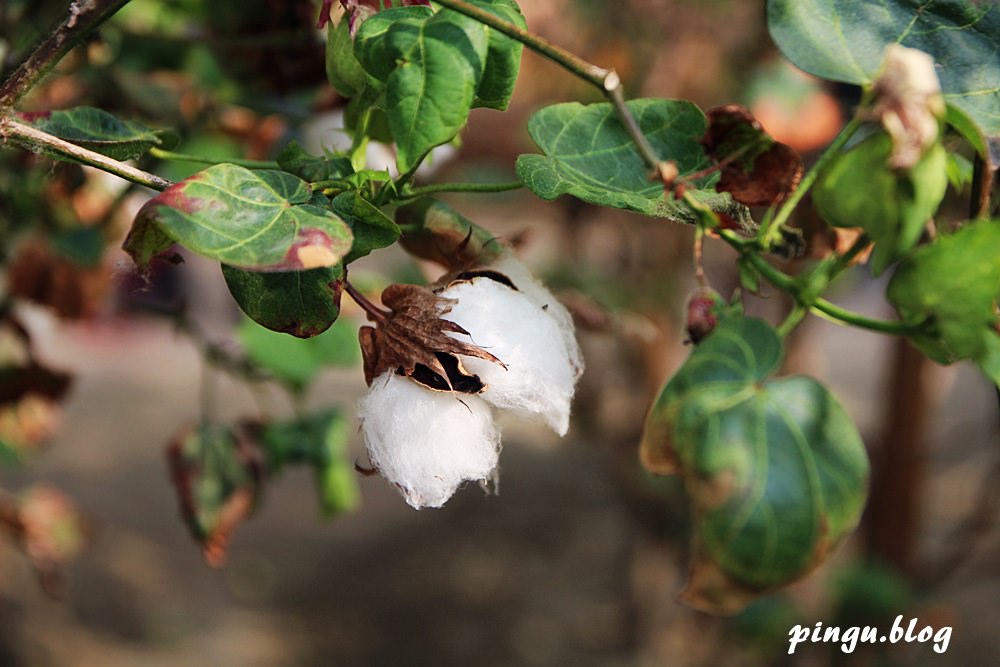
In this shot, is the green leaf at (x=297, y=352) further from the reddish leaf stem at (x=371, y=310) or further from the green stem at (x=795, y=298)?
the green stem at (x=795, y=298)

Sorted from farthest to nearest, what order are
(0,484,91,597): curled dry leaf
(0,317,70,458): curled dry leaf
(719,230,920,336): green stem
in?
(0,484,91,597): curled dry leaf, (0,317,70,458): curled dry leaf, (719,230,920,336): green stem

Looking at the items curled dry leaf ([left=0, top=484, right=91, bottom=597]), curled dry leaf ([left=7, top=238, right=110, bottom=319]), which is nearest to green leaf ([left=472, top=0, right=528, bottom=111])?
curled dry leaf ([left=7, top=238, right=110, bottom=319])

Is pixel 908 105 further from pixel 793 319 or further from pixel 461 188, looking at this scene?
pixel 461 188

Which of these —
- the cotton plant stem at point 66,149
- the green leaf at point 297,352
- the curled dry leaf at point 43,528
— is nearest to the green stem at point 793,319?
the cotton plant stem at point 66,149

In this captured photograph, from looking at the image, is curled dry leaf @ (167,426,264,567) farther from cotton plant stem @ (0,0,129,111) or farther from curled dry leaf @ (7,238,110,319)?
cotton plant stem @ (0,0,129,111)

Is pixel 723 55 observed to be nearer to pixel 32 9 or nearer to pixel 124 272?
pixel 32 9

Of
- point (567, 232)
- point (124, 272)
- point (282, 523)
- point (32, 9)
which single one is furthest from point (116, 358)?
point (124, 272)

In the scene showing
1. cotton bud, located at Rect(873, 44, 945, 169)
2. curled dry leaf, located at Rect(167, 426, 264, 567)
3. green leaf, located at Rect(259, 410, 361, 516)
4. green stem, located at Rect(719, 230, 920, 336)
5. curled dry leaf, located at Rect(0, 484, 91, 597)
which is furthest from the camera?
curled dry leaf, located at Rect(0, 484, 91, 597)

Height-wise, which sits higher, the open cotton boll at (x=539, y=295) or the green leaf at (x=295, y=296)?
the green leaf at (x=295, y=296)
